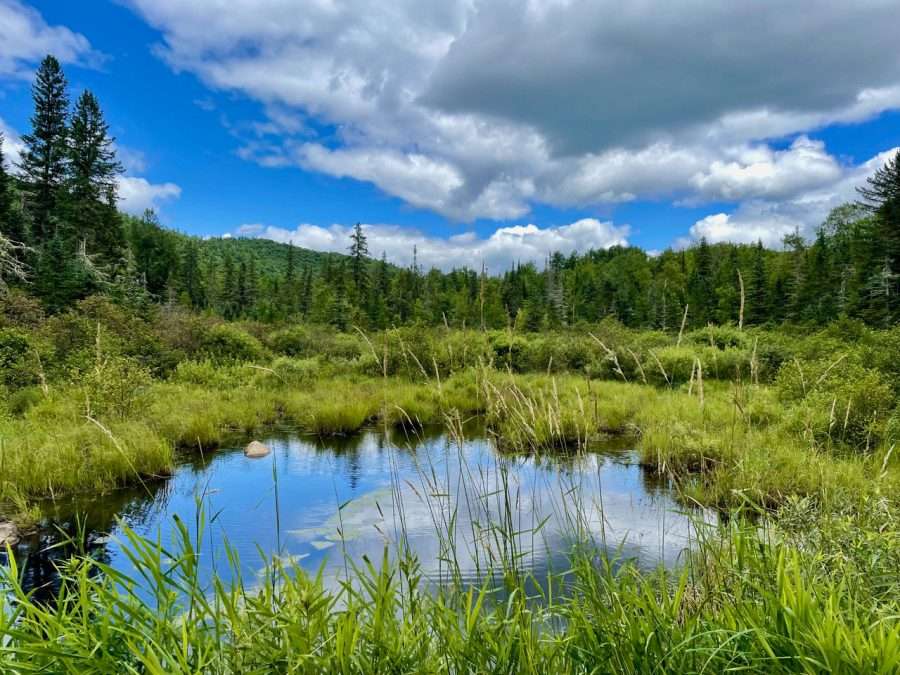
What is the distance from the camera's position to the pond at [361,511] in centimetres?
478

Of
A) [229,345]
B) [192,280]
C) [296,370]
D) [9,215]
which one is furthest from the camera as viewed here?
[192,280]

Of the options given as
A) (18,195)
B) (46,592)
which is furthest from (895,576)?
(18,195)

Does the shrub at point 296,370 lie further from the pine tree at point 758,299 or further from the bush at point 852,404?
the pine tree at point 758,299

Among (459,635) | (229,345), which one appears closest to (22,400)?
(229,345)

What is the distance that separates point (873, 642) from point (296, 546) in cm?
521

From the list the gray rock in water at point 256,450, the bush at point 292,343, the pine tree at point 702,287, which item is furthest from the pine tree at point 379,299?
the gray rock in water at point 256,450

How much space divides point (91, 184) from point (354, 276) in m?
25.8

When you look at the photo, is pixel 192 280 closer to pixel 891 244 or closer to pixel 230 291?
pixel 230 291

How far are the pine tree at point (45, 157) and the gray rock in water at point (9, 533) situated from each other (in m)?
29.6

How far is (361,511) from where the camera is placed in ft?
21.9

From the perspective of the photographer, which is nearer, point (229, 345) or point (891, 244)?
point (229, 345)

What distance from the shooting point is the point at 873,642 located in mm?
1440

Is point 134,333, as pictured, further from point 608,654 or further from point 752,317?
point 752,317

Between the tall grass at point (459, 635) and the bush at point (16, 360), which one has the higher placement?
the bush at point (16, 360)
